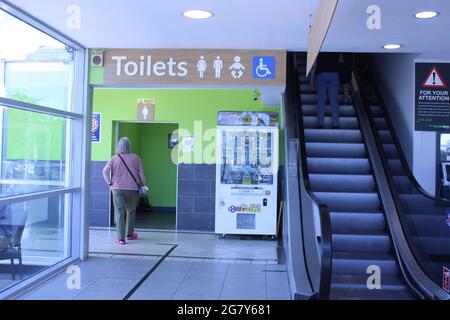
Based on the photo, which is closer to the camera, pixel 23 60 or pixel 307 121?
pixel 23 60

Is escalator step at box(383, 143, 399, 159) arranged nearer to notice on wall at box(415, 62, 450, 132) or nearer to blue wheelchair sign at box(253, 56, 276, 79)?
notice on wall at box(415, 62, 450, 132)

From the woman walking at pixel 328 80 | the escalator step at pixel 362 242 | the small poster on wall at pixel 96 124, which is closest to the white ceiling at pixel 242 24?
the woman walking at pixel 328 80

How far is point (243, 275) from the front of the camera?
5.13m

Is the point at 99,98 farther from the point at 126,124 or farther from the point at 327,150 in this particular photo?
the point at 327,150

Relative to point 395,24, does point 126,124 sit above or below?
below

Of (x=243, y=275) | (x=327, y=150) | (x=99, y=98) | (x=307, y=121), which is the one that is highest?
(x=99, y=98)

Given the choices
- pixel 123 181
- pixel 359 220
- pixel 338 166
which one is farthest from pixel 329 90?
pixel 123 181

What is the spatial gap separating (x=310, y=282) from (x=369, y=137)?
2.65m

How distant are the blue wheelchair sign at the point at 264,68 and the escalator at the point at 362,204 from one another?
2.81 ft

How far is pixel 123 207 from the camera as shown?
6672 mm

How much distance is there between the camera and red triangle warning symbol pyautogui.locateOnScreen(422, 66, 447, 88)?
5676mm

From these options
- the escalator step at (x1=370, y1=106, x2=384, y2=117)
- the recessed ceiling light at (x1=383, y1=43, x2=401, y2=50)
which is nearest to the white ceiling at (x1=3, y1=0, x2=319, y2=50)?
the recessed ceiling light at (x1=383, y1=43, x2=401, y2=50)

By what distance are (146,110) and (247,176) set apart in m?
2.19
